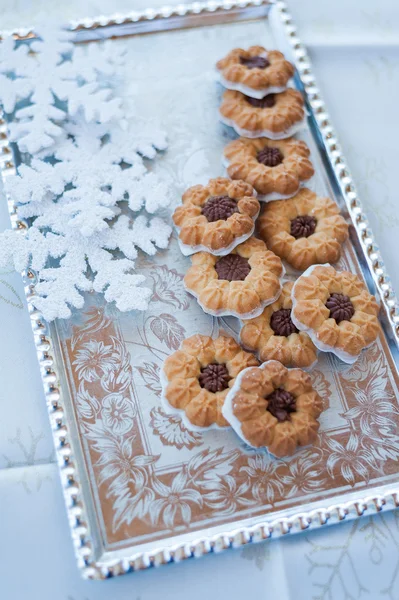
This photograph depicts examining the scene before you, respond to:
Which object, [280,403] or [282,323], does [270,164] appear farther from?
[280,403]

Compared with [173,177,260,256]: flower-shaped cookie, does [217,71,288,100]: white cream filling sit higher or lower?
higher

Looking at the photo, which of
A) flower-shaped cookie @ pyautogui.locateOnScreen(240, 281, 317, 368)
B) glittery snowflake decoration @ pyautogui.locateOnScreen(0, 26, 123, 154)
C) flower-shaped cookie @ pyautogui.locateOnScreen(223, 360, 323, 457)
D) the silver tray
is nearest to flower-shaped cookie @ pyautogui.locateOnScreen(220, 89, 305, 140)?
the silver tray

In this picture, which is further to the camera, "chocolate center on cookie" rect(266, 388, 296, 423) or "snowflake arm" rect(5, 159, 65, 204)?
"snowflake arm" rect(5, 159, 65, 204)

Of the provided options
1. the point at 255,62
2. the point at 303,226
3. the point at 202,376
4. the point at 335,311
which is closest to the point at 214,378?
Result: the point at 202,376

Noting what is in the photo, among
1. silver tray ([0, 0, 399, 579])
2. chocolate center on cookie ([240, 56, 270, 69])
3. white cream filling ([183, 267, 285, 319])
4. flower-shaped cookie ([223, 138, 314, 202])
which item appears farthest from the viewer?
chocolate center on cookie ([240, 56, 270, 69])

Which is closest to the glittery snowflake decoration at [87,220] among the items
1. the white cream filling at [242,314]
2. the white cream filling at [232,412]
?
the white cream filling at [242,314]

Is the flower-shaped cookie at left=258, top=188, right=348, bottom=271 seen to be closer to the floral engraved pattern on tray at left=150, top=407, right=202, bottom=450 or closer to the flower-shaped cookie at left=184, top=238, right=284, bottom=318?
the flower-shaped cookie at left=184, top=238, right=284, bottom=318

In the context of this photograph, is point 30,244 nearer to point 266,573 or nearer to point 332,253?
point 332,253
